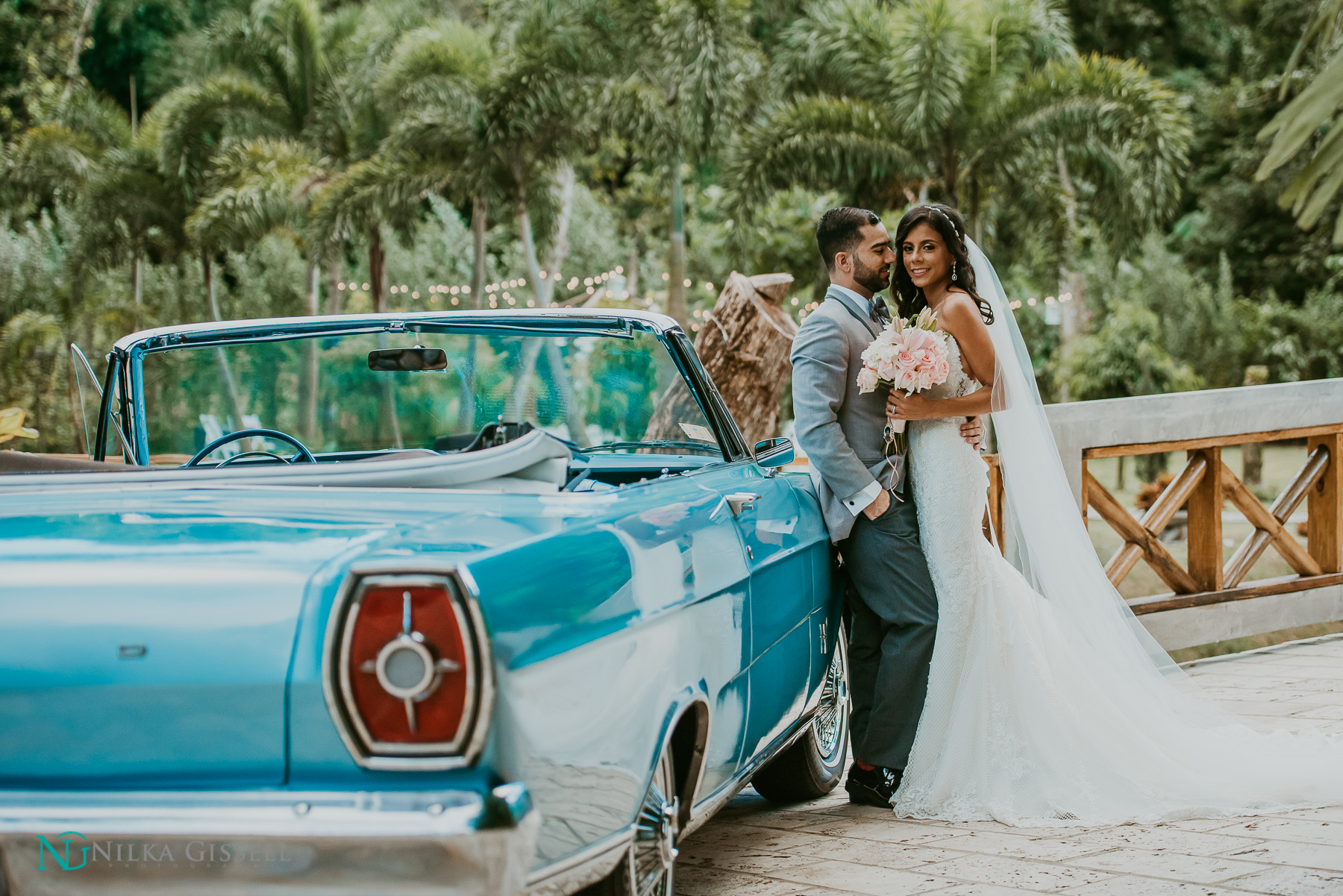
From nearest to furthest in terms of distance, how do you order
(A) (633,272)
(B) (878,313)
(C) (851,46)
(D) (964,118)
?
(B) (878,313)
(D) (964,118)
(C) (851,46)
(A) (633,272)

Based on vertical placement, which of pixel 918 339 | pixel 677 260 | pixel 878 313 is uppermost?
pixel 677 260

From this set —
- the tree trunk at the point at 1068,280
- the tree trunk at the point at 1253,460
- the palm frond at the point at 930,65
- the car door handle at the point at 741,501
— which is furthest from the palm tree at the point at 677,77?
the car door handle at the point at 741,501

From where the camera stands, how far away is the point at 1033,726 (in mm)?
4090

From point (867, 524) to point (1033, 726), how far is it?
878 mm

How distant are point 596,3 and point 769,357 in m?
13.3

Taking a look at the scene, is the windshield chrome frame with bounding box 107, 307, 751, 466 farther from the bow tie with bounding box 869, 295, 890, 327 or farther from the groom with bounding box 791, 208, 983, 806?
Result: the bow tie with bounding box 869, 295, 890, 327

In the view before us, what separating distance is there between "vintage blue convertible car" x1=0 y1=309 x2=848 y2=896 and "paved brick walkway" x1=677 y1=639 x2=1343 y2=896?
2.26ft

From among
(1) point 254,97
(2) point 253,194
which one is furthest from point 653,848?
(1) point 254,97

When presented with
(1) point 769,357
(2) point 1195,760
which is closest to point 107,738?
(2) point 1195,760

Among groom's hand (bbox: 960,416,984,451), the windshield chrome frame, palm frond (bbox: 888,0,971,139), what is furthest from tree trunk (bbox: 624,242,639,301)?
the windshield chrome frame

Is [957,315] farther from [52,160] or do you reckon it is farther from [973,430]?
[52,160]

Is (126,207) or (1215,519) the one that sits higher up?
(126,207)

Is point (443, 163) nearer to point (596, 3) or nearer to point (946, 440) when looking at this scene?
point (596, 3)

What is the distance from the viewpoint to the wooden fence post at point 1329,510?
24.0 ft
